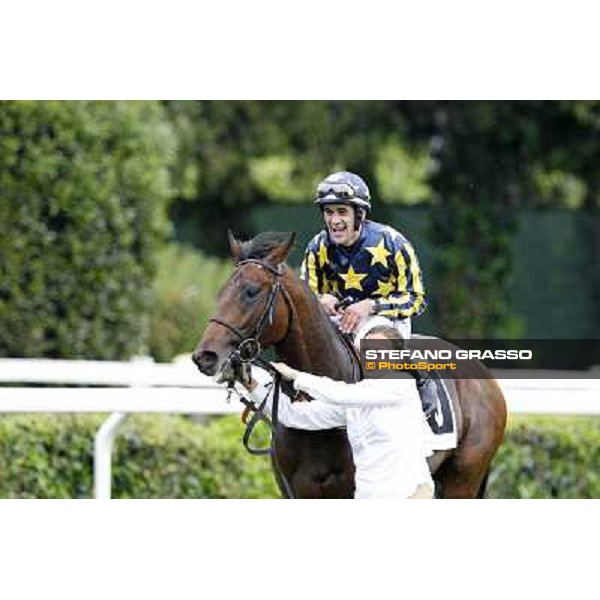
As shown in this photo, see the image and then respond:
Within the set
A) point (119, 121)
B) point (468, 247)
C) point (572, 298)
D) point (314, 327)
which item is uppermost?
point (119, 121)

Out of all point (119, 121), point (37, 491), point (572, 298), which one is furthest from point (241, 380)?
point (119, 121)

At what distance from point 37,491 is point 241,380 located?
90.8 inches

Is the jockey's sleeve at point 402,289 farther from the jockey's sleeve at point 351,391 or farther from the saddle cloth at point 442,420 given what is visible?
the saddle cloth at point 442,420

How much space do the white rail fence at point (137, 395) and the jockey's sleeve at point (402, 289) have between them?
2.56 ft

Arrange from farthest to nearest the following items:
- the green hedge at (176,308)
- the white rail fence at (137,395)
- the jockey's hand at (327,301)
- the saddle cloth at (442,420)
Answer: the green hedge at (176,308) → the white rail fence at (137,395) → the saddle cloth at (442,420) → the jockey's hand at (327,301)

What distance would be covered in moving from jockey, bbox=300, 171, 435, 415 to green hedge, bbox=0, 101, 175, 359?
3252 mm

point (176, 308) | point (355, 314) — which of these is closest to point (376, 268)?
point (355, 314)

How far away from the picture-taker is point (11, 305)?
26.6 ft

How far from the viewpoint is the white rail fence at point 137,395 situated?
19.9 ft

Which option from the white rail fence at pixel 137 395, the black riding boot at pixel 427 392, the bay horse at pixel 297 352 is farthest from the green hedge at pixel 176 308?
the black riding boot at pixel 427 392

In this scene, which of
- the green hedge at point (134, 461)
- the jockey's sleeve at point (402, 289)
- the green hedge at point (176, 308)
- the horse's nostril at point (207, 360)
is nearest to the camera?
the horse's nostril at point (207, 360)

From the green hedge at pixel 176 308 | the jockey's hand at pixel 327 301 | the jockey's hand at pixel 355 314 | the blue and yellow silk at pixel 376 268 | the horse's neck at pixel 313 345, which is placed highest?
the green hedge at pixel 176 308

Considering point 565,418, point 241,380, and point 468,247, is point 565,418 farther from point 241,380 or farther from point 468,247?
point 241,380

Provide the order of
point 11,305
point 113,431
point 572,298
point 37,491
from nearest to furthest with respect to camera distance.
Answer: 1. point 113,431
2. point 37,491
3. point 572,298
4. point 11,305
